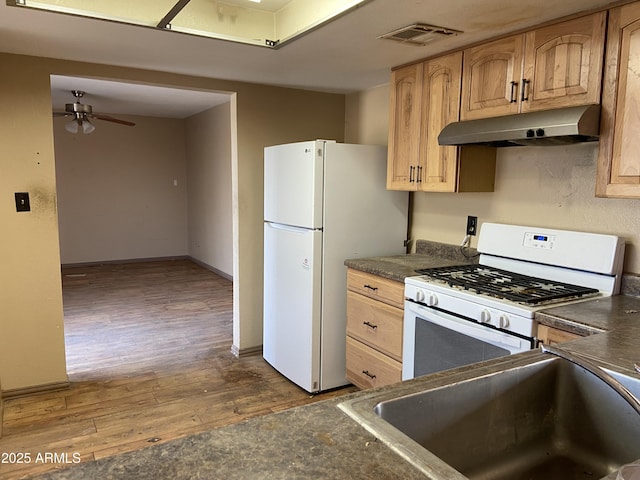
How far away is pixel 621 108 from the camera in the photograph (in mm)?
1777

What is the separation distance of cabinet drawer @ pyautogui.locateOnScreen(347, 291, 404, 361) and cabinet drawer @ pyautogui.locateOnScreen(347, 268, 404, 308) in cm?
3

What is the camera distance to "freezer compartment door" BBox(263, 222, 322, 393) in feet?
9.71

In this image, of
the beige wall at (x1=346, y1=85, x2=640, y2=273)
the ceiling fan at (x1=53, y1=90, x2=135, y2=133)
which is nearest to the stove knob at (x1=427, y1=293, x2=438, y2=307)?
the beige wall at (x1=346, y1=85, x2=640, y2=273)

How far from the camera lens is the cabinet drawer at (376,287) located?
2500 mm

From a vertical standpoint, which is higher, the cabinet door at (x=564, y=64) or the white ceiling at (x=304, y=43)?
the white ceiling at (x=304, y=43)

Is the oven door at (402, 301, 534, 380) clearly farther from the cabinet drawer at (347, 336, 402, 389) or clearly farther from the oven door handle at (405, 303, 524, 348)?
the cabinet drawer at (347, 336, 402, 389)

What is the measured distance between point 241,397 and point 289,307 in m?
0.66

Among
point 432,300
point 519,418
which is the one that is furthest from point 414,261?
point 519,418

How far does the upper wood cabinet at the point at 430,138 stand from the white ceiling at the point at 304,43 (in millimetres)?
121

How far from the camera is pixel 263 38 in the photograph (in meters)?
2.49

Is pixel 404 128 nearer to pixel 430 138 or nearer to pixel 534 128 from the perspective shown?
pixel 430 138

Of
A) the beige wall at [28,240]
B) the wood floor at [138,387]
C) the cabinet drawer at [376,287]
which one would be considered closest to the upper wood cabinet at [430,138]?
the cabinet drawer at [376,287]

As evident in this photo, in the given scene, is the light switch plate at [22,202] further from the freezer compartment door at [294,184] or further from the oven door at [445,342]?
the oven door at [445,342]

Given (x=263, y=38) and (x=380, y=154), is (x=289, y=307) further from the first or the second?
(x=263, y=38)
